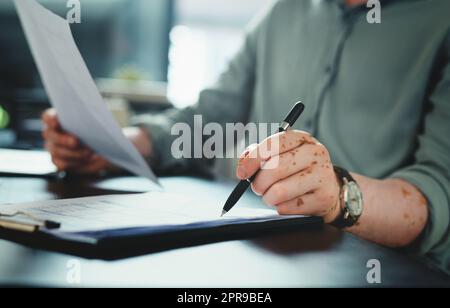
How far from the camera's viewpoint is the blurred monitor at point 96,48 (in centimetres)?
197

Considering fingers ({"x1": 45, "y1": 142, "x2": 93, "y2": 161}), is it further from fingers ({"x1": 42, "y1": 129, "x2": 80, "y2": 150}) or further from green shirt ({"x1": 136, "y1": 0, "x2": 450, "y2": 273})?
green shirt ({"x1": 136, "y1": 0, "x2": 450, "y2": 273})

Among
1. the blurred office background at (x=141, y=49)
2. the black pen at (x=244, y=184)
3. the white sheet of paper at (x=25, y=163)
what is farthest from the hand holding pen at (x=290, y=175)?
the blurred office background at (x=141, y=49)

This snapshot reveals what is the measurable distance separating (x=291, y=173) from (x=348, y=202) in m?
0.10

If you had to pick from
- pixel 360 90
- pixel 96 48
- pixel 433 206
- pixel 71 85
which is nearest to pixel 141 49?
pixel 96 48

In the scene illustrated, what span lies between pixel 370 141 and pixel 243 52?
0.50m

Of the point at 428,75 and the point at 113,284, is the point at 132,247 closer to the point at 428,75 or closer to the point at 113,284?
the point at 113,284

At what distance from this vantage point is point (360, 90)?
100cm

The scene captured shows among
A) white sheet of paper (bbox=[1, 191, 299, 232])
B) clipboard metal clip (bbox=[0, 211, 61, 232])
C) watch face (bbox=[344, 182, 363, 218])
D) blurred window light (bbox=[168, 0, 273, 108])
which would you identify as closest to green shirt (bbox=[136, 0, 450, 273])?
watch face (bbox=[344, 182, 363, 218])

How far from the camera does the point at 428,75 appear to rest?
884mm

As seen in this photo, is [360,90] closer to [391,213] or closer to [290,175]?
[391,213]

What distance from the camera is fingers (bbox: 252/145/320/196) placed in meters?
0.50

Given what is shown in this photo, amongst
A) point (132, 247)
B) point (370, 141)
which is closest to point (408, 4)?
point (370, 141)

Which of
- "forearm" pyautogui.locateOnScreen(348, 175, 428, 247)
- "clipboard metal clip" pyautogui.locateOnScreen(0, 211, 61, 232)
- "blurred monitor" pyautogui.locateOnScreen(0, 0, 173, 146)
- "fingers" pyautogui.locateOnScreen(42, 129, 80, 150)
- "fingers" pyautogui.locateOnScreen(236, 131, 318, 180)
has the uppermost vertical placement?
"blurred monitor" pyautogui.locateOnScreen(0, 0, 173, 146)

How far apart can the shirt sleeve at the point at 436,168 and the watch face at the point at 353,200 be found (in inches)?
4.8
